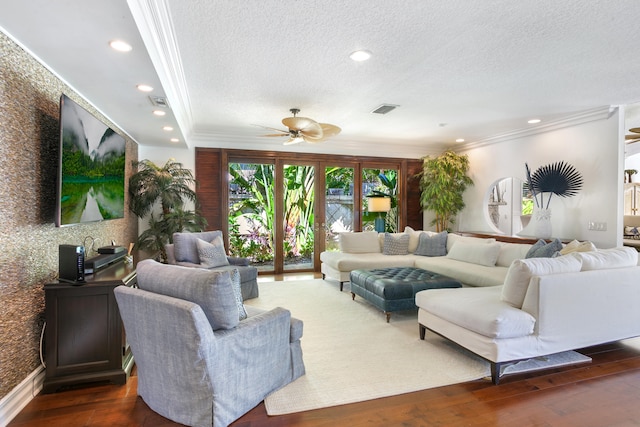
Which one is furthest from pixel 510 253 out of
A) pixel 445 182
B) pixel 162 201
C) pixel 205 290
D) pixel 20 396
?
pixel 20 396

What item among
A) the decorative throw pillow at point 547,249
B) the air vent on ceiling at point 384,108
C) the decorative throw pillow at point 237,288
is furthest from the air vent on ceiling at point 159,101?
the decorative throw pillow at point 547,249

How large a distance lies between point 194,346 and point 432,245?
4614 mm

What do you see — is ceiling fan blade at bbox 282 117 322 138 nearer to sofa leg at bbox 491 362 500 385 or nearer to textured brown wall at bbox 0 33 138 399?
textured brown wall at bbox 0 33 138 399

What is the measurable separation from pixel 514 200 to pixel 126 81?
7815 mm

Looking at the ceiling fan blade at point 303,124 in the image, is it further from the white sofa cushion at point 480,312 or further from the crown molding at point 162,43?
the white sofa cushion at point 480,312

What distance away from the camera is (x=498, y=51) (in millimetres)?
2914

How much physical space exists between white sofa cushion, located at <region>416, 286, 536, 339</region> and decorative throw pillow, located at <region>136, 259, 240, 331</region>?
70.1 inches

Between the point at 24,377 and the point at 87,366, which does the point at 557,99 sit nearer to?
the point at 87,366

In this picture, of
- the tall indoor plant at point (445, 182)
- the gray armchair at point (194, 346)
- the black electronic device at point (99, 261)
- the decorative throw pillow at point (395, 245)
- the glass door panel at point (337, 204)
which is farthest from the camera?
the glass door panel at point (337, 204)

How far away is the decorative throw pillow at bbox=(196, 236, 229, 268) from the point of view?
4.48m

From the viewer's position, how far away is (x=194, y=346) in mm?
1806

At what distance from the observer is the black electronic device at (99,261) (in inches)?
108

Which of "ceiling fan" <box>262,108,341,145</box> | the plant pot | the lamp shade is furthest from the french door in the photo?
the plant pot

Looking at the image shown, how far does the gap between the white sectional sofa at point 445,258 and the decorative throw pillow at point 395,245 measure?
0.06m
